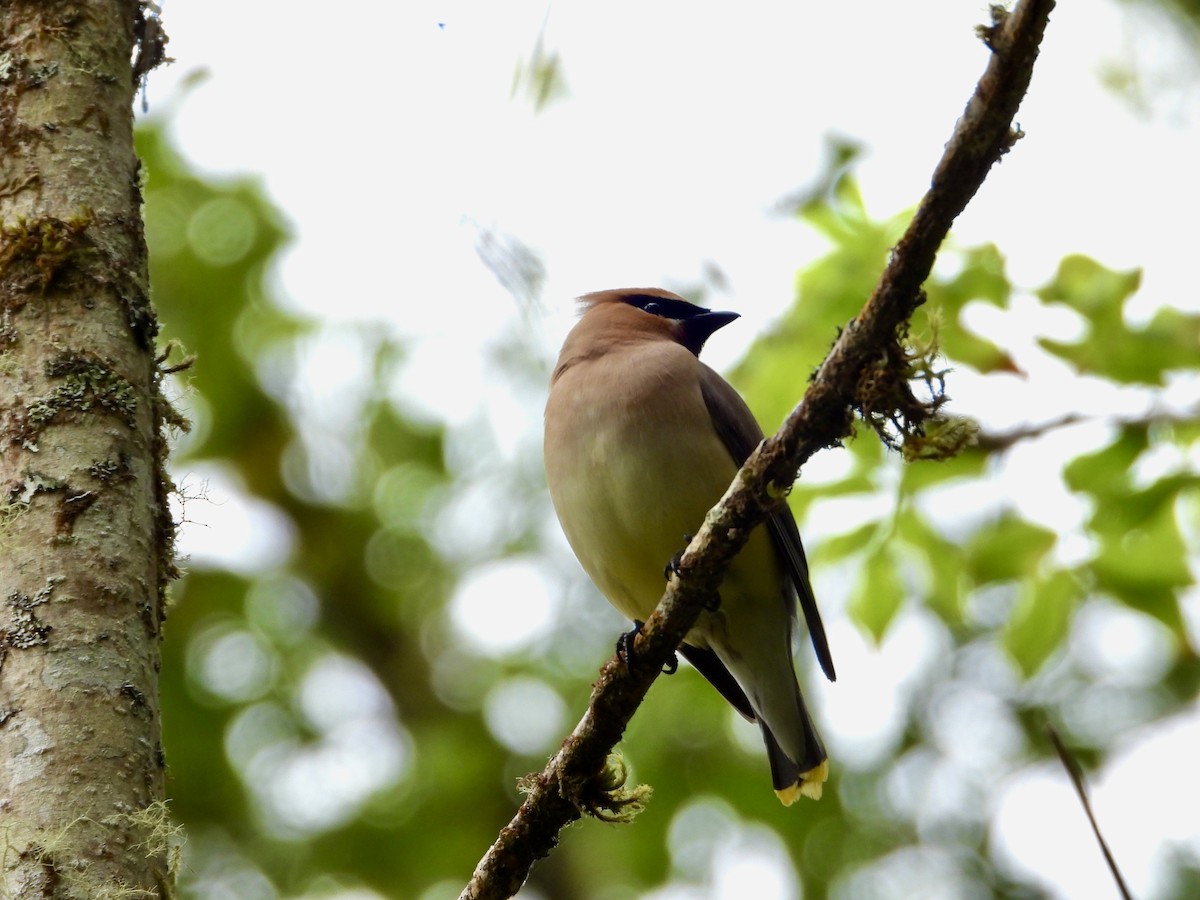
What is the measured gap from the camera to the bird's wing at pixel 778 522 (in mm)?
4840

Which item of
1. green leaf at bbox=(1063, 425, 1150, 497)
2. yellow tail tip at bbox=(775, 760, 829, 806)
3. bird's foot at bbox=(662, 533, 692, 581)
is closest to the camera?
bird's foot at bbox=(662, 533, 692, 581)

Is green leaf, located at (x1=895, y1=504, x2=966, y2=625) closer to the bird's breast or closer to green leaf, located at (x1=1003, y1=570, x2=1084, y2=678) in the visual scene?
green leaf, located at (x1=1003, y1=570, x2=1084, y2=678)

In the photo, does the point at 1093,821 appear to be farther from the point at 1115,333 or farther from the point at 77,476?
the point at 1115,333

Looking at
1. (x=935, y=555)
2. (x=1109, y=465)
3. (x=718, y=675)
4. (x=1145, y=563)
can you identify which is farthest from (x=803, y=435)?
(x=718, y=675)

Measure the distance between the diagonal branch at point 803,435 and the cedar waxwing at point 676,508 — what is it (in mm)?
945

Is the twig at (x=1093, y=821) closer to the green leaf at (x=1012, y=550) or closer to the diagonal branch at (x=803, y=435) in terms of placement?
the diagonal branch at (x=803, y=435)

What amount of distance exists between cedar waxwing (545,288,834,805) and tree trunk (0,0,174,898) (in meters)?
1.67

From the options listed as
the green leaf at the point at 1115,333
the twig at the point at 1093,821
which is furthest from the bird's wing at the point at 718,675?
the twig at the point at 1093,821

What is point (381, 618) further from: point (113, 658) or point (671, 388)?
point (113, 658)

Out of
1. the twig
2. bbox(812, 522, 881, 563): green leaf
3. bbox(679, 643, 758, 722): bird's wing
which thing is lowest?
the twig

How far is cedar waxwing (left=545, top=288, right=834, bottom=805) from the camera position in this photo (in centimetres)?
466

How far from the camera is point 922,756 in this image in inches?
352

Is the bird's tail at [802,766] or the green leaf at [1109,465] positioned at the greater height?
the green leaf at [1109,465]

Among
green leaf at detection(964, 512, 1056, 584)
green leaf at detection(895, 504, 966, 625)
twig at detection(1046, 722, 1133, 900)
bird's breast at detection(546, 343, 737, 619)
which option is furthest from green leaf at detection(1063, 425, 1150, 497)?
twig at detection(1046, 722, 1133, 900)
